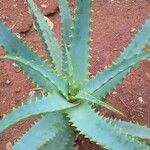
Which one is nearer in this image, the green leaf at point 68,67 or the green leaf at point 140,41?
the green leaf at point 68,67

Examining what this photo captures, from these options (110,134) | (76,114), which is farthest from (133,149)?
(76,114)

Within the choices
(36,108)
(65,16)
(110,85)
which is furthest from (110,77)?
(65,16)

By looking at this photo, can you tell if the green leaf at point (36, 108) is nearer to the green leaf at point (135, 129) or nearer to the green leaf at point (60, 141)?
the green leaf at point (60, 141)

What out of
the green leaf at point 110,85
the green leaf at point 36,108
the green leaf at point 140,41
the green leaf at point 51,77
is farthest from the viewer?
the green leaf at point 140,41

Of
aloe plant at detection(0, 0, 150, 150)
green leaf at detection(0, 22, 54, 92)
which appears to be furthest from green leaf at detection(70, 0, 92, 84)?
green leaf at detection(0, 22, 54, 92)

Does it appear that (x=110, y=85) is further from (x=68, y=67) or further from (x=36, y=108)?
(x=36, y=108)

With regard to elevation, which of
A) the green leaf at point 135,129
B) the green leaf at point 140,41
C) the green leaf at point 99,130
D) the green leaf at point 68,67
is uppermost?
the green leaf at point 68,67

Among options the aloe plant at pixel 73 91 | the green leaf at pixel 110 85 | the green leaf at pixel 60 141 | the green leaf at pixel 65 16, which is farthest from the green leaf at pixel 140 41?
the green leaf at pixel 60 141
